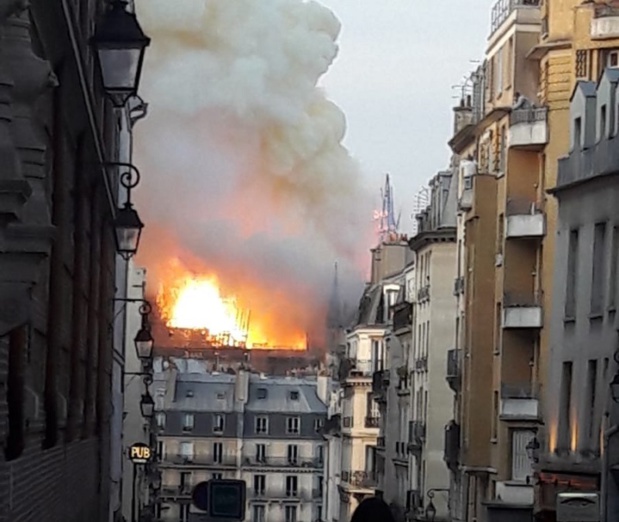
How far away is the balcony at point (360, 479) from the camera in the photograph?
324 ft

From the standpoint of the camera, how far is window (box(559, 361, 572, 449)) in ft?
137

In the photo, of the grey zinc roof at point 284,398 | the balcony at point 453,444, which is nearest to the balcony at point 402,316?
the balcony at point 453,444

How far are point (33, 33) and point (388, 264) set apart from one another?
8923 cm

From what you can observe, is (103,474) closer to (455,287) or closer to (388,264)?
(455,287)

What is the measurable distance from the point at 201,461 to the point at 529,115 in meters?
97.5

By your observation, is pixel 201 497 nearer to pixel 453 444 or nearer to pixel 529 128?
pixel 529 128

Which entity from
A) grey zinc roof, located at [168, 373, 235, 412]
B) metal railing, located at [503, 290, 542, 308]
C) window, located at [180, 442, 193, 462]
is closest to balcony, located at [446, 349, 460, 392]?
metal railing, located at [503, 290, 542, 308]

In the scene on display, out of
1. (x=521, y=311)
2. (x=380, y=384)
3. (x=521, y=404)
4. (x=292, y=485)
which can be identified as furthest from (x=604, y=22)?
(x=292, y=485)

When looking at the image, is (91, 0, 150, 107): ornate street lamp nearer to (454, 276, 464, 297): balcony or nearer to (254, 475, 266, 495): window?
(454, 276, 464, 297): balcony

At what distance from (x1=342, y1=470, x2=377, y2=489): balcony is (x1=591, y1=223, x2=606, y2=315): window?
57026 mm

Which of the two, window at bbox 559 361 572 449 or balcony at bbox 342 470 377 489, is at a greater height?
window at bbox 559 361 572 449

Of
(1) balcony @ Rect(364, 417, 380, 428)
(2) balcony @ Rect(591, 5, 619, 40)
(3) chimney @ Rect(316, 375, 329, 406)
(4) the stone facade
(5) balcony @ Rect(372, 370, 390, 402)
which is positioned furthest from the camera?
(3) chimney @ Rect(316, 375, 329, 406)

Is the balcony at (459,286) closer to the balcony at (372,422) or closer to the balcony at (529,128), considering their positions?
the balcony at (529,128)

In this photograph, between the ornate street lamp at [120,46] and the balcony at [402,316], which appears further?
the balcony at [402,316]
